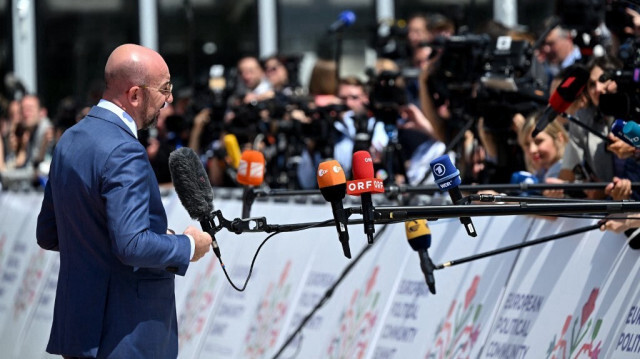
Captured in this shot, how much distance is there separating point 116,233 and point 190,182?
1.35 feet

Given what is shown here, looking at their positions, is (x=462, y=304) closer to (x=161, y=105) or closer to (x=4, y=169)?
(x=161, y=105)

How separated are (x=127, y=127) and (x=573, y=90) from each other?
2.12 meters

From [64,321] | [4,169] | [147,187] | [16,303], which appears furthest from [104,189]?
[4,169]

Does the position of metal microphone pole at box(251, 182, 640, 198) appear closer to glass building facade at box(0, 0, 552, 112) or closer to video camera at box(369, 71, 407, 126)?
video camera at box(369, 71, 407, 126)

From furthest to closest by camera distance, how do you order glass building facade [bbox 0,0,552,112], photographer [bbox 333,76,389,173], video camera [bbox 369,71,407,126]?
glass building facade [bbox 0,0,552,112]
photographer [bbox 333,76,389,173]
video camera [bbox 369,71,407,126]

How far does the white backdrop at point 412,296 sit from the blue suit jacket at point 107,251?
196 centimetres

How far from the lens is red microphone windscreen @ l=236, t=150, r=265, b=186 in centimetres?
673

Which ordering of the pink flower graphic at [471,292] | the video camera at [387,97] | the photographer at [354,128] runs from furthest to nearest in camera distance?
the photographer at [354,128] < the video camera at [387,97] < the pink flower graphic at [471,292]

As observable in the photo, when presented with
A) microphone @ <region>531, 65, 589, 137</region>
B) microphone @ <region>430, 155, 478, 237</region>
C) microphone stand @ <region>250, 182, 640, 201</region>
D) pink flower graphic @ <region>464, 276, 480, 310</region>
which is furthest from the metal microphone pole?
microphone @ <region>430, 155, 478, 237</region>

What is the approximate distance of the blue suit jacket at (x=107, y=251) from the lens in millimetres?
5387

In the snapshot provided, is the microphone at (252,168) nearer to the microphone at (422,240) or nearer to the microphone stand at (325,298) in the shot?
the microphone at (422,240)

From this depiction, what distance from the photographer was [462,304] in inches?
294

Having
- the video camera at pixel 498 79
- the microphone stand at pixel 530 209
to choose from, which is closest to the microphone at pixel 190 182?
the microphone stand at pixel 530 209

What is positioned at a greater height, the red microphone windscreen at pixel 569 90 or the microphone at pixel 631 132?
the microphone at pixel 631 132
